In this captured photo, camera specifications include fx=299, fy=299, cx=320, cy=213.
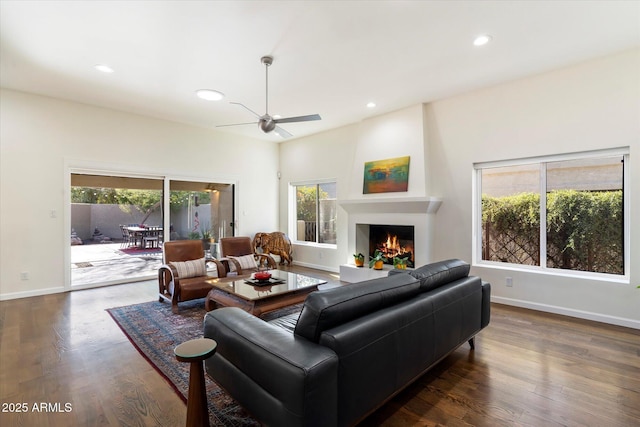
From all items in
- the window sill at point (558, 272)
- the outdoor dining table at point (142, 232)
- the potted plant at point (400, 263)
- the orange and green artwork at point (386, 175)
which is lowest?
the potted plant at point (400, 263)

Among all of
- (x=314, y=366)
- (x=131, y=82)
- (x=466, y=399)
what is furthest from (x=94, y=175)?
(x=466, y=399)

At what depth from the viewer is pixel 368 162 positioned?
5.47m

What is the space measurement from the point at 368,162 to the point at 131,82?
150 inches

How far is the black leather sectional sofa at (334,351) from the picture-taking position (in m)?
1.33

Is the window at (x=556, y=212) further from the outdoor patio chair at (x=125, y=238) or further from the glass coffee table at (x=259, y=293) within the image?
the outdoor patio chair at (x=125, y=238)

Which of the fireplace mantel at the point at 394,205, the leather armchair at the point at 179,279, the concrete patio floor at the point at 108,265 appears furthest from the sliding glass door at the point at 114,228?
the fireplace mantel at the point at 394,205

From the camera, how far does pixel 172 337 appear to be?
3.06 metres

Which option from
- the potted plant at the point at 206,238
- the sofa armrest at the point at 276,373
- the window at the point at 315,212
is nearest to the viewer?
the sofa armrest at the point at 276,373

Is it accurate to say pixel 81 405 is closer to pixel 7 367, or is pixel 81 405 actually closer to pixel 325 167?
pixel 7 367

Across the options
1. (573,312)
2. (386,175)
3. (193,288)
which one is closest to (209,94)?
(193,288)

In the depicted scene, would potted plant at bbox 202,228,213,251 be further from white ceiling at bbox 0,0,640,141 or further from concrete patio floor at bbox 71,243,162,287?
white ceiling at bbox 0,0,640,141

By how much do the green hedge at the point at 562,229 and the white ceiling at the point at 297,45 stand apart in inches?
65.9

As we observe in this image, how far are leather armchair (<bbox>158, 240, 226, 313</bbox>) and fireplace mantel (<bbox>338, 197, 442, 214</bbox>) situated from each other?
2550 millimetres

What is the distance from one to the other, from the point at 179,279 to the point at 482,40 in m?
4.45
